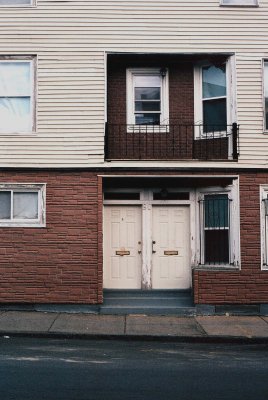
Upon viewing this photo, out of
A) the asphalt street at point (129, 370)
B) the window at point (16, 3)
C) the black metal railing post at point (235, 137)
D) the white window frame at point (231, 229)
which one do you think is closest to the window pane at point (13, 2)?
the window at point (16, 3)

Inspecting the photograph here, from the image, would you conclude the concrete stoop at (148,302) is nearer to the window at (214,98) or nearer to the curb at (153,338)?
the curb at (153,338)

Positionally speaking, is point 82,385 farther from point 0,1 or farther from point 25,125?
point 0,1

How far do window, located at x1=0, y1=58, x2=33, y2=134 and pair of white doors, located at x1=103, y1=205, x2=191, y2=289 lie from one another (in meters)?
3.00

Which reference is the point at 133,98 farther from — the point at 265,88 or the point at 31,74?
the point at 265,88

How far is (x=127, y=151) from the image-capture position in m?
14.2

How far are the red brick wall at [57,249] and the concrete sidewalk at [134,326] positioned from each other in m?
0.54

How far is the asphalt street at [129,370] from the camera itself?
262 inches

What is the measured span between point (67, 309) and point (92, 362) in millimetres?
4847

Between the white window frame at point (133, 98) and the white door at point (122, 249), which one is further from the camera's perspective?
the white window frame at point (133, 98)

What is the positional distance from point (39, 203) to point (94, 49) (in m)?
3.87

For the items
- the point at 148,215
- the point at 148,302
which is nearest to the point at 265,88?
the point at 148,215

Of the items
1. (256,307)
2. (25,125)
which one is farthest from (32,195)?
(256,307)

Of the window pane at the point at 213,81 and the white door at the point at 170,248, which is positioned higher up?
the window pane at the point at 213,81

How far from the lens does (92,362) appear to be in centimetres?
839
